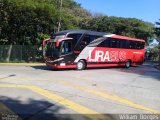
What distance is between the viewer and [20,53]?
127ft

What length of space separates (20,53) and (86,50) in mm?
13848

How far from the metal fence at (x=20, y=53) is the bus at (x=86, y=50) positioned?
455 inches

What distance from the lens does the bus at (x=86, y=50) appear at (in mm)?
25172

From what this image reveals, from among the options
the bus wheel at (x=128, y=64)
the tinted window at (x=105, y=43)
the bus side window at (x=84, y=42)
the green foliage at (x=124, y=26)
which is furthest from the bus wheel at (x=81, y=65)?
the green foliage at (x=124, y=26)

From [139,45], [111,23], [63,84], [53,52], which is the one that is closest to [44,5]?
[139,45]

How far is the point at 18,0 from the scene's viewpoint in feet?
122

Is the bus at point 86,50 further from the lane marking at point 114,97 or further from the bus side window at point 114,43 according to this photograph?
the lane marking at point 114,97

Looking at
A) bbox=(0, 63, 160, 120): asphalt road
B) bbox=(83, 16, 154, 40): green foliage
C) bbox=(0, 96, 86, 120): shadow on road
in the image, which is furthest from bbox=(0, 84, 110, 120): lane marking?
bbox=(83, 16, 154, 40): green foliage

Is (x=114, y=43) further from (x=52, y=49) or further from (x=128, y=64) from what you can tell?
(x=52, y=49)

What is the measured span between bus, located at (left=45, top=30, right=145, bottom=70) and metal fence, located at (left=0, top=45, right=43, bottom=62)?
37.9 ft

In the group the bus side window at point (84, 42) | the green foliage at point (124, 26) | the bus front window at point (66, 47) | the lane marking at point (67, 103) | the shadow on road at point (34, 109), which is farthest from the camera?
the green foliage at point (124, 26)

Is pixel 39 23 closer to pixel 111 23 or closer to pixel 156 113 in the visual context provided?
pixel 156 113

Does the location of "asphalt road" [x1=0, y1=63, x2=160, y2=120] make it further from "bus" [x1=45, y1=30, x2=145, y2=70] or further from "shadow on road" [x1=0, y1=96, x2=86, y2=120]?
"bus" [x1=45, y1=30, x2=145, y2=70]

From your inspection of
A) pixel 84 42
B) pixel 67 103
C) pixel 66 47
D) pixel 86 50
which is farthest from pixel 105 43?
pixel 67 103
